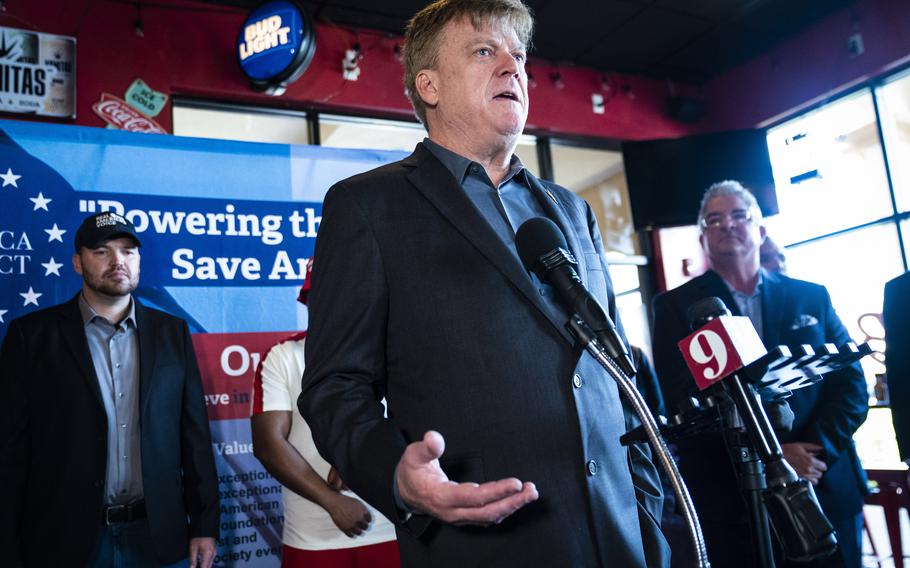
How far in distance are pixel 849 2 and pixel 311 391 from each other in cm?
580

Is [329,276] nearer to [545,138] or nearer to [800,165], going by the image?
[545,138]

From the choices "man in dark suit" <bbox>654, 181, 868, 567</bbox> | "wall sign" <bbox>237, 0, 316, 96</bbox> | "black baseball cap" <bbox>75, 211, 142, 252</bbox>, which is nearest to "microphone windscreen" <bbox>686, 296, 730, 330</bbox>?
"man in dark suit" <bbox>654, 181, 868, 567</bbox>

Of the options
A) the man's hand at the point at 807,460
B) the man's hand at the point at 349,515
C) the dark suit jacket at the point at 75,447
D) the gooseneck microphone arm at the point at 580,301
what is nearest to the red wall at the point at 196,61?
the dark suit jacket at the point at 75,447

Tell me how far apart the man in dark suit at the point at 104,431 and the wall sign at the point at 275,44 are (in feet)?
5.21

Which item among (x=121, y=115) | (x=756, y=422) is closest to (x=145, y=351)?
(x=121, y=115)

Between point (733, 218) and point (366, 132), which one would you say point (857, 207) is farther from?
point (366, 132)

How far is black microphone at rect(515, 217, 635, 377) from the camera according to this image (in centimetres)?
99

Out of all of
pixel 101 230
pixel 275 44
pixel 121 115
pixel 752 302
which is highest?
pixel 275 44

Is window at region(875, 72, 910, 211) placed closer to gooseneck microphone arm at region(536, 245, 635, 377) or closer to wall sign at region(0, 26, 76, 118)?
gooseneck microphone arm at region(536, 245, 635, 377)

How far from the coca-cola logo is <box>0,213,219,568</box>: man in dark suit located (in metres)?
1.40

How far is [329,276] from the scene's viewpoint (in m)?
1.20

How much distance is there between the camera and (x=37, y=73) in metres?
3.97

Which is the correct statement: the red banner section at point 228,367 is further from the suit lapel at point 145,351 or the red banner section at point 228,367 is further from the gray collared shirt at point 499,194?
the gray collared shirt at point 499,194

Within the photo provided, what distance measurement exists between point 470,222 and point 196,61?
3918 mm
